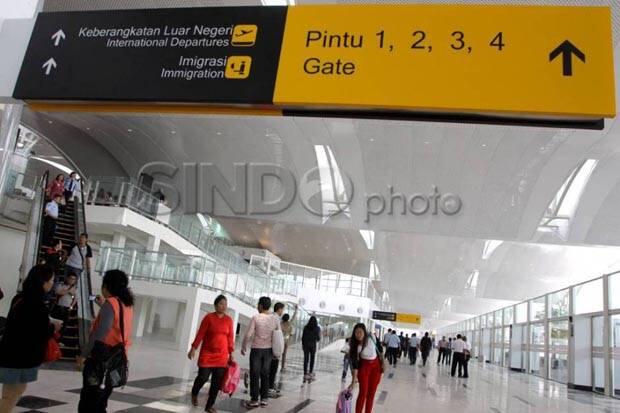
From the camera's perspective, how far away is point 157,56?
479cm

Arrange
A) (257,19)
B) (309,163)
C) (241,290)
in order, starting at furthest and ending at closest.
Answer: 1. (309,163)
2. (241,290)
3. (257,19)

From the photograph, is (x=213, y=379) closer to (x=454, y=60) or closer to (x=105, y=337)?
(x=105, y=337)

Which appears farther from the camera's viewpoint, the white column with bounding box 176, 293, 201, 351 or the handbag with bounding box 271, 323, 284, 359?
the white column with bounding box 176, 293, 201, 351

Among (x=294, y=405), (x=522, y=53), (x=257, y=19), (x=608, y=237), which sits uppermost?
(x=608, y=237)

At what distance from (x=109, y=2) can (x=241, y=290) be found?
41.9ft

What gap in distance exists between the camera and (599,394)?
15.7 metres

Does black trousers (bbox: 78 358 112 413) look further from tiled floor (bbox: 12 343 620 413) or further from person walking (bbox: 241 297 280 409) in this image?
person walking (bbox: 241 297 280 409)

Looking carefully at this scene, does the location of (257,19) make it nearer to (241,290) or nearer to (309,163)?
(241,290)

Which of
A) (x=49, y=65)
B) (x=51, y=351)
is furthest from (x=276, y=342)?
(x=49, y=65)

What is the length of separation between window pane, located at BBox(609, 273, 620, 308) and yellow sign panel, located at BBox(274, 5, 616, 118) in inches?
542

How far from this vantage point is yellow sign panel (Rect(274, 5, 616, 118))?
396cm

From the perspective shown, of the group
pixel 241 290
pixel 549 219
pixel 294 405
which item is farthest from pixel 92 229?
pixel 549 219

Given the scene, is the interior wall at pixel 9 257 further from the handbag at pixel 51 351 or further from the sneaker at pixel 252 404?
the handbag at pixel 51 351

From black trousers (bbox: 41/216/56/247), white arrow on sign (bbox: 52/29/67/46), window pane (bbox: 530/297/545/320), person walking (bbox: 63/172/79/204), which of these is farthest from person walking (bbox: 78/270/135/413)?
window pane (bbox: 530/297/545/320)
